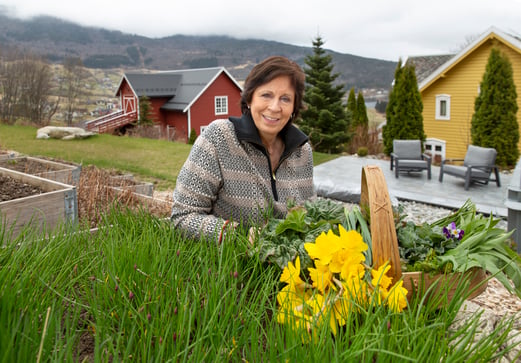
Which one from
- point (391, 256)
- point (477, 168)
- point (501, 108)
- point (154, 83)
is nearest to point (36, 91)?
point (154, 83)

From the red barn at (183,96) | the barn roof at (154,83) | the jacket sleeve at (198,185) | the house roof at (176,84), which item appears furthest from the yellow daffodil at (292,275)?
the barn roof at (154,83)

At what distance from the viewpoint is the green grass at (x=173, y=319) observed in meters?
0.82

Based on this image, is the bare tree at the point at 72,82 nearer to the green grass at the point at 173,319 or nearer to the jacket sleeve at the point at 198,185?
the jacket sleeve at the point at 198,185

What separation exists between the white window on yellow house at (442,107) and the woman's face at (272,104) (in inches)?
775

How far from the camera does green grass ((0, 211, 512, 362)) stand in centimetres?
82

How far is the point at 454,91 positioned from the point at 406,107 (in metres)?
5.11

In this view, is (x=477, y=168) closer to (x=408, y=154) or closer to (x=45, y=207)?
(x=408, y=154)

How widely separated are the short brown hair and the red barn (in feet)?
99.5

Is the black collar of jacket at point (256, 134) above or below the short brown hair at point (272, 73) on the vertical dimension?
below

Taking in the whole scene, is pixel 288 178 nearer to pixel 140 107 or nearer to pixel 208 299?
pixel 208 299

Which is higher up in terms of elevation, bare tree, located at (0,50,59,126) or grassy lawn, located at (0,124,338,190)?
bare tree, located at (0,50,59,126)

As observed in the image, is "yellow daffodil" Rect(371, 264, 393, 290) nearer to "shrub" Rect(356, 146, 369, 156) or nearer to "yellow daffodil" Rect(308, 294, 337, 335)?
"yellow daffodil" Rect(308, 294, 337, 335)

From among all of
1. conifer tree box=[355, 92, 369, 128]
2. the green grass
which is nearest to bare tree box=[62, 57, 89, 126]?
conifer tree box=[355, 92, 369, 128]

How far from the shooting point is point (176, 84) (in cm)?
3600
